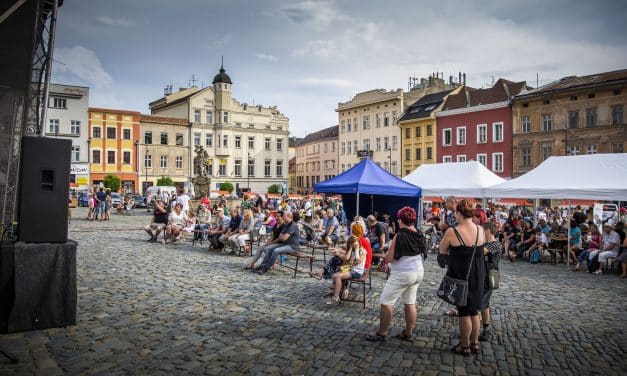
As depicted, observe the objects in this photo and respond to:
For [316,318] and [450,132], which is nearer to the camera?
[316,318]

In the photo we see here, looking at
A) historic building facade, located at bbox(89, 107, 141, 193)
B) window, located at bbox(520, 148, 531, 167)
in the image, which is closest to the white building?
historic building facade, located at bbox(89, 107, 141, 193)

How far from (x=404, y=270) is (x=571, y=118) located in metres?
40.7

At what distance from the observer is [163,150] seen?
5791 centimetres

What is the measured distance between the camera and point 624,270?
421 inches

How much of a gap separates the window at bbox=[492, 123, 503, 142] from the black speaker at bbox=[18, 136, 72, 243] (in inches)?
1749

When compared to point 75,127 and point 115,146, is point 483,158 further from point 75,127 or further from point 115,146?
point 75,127

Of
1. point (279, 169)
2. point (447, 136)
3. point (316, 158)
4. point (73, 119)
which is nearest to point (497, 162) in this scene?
point (447, 136)

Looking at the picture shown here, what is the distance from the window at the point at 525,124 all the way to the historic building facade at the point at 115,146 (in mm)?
44368

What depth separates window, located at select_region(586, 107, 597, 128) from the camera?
122ft

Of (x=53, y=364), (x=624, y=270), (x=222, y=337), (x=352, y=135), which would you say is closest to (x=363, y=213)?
(x=624, y=270)

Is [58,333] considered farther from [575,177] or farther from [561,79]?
[561,79]

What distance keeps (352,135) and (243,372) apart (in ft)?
197

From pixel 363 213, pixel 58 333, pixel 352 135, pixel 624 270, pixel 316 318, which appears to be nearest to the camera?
pixel 58 333

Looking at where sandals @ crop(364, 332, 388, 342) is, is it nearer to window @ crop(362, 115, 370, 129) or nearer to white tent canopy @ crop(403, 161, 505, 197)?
white tent canopy @ crop(403, 161, 505, 197)
